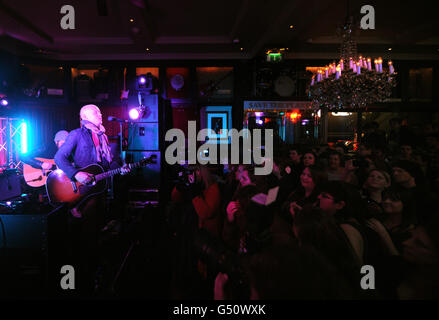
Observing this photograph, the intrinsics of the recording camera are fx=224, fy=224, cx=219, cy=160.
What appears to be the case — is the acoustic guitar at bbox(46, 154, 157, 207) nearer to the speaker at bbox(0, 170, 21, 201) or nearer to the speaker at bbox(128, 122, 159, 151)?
the speaker at bbox(128, 122, 159, 151)

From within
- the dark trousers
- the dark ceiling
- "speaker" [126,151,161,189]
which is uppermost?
the dark ceiling

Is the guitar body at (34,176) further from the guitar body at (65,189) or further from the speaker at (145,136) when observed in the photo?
the guitar body at (65,189)

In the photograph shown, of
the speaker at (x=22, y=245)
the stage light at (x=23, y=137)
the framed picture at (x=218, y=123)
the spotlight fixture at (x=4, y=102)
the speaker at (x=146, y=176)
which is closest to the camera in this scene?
the speaker at (x=22, y=245)

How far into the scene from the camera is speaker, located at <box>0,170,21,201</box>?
4.68m

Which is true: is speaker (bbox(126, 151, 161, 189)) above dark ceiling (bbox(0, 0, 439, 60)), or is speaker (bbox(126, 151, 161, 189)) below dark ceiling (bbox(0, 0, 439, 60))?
below

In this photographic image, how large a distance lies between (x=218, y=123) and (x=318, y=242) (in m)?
4.97

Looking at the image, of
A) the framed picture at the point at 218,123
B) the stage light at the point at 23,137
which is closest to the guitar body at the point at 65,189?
the framed picture at the point at 218,123

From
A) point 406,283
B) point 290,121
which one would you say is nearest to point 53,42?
point 290,121

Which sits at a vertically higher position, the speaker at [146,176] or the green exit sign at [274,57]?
the green exit sign at [274,57]

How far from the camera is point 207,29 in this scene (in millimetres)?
4680

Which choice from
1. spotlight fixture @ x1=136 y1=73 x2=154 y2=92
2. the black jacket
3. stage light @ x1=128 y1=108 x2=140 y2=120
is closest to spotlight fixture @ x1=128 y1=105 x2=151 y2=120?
stage light @ x1=128 y1=108 x2=140 y2=120

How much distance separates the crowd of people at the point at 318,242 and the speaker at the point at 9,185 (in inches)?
177

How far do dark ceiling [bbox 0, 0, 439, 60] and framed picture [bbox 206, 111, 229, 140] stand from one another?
1.44 m

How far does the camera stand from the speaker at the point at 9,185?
4.68 metres
